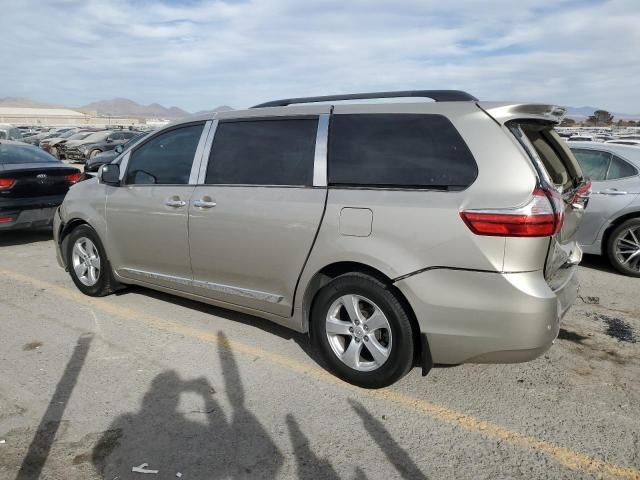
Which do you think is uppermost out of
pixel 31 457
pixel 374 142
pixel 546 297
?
pixel 374 142

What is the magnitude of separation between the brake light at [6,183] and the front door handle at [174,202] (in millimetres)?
4349

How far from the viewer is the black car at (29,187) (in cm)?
721

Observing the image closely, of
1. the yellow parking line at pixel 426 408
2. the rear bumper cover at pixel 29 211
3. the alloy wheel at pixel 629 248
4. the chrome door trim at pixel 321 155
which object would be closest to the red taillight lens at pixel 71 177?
the rear bumper cover at pixel 29 211

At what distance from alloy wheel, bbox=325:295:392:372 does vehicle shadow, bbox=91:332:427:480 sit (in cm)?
30

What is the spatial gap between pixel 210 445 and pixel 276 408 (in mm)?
492

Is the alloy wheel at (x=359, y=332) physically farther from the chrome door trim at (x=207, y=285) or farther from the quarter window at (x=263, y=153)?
the quarter window at (x=263, y=153)

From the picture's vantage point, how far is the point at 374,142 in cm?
326

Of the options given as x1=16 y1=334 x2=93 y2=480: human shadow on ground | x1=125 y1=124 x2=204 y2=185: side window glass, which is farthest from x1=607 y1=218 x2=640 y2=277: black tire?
x1=16 y1=334 x2=93 y2=480: human shadow on ground

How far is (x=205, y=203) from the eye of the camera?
3918mm

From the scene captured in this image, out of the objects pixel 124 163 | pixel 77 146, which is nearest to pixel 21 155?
pixel 124 163

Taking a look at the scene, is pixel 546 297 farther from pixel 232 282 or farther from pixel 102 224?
pixel 102 224

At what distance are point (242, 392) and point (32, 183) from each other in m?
5.90

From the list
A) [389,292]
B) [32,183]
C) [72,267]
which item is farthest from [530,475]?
[32,183]

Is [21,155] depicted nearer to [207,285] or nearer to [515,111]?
[207,285]
